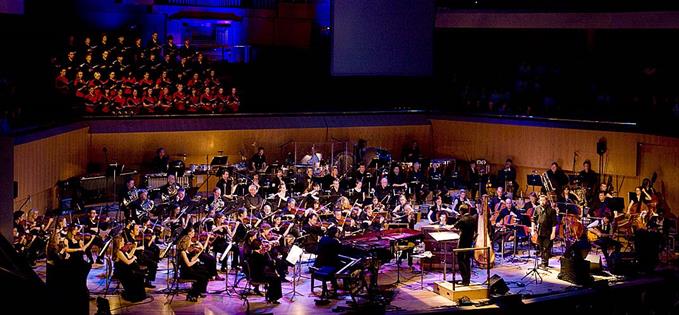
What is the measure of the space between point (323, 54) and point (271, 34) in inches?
72.5

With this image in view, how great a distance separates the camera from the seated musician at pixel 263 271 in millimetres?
14211

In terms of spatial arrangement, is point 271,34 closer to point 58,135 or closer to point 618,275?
point 58,135

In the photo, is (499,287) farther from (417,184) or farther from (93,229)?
(417,184)

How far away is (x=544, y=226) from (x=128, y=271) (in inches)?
284

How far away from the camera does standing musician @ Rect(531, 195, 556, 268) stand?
53.9 feet

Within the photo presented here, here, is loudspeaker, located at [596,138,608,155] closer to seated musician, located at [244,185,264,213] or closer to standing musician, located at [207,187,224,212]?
seated musician, located at [244,185,264,213]

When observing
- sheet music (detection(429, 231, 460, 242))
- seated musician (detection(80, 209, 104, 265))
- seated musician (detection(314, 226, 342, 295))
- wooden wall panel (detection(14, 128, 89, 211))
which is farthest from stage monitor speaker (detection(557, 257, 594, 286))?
wooden wall panel (detection(14, 128, 89, 211))

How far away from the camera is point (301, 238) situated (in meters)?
15.8

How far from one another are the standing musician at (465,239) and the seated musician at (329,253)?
1912mm

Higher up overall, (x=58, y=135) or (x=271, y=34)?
(x=271, y=34)

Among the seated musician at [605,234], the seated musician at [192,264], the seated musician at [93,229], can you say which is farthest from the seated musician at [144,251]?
the seated musician at [605,234]

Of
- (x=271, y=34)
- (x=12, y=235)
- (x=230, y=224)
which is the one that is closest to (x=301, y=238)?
(x=230, y=224)

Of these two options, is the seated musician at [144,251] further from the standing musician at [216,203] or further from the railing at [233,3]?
the railing at [233,3]

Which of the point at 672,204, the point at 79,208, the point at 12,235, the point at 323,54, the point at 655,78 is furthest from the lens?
the point at 323,54
